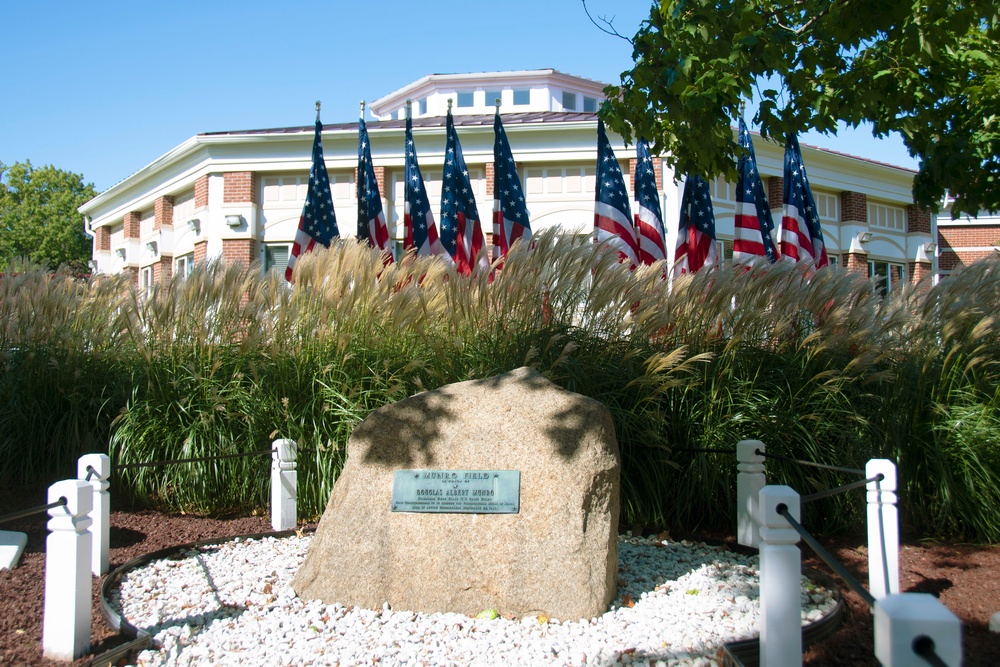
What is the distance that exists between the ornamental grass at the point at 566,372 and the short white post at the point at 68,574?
241cm

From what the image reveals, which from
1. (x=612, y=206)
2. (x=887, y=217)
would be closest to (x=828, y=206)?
(x=887, y=217)

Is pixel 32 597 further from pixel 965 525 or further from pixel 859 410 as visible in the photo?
pixel 965 525

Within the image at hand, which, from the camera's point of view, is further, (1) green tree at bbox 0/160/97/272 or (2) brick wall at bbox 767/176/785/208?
(1) green tree at bbox 0/160/97/272

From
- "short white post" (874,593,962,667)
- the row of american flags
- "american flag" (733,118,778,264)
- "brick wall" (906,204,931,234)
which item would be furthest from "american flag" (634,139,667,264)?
"brick wall" (906,204,931,234)

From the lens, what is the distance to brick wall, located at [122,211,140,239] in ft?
92.9

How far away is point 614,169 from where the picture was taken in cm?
1164

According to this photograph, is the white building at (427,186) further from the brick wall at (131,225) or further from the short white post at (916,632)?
the short white post at (916,632)

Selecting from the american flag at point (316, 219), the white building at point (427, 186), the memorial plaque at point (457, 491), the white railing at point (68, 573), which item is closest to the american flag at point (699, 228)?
the american flag at point (316, 219)

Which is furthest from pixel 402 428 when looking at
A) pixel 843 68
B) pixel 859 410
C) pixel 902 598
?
pixel 843 68

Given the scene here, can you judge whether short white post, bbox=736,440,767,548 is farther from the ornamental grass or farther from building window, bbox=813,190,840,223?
building window, bbox=813,190,840,223

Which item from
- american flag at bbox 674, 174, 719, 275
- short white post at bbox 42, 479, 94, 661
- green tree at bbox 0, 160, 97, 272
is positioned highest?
green tree at bbox 0, 160, 97, 272

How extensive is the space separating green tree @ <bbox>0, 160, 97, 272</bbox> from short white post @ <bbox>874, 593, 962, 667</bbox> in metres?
50.5

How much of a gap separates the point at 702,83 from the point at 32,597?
5.92 m

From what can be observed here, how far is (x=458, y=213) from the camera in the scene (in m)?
13.2
